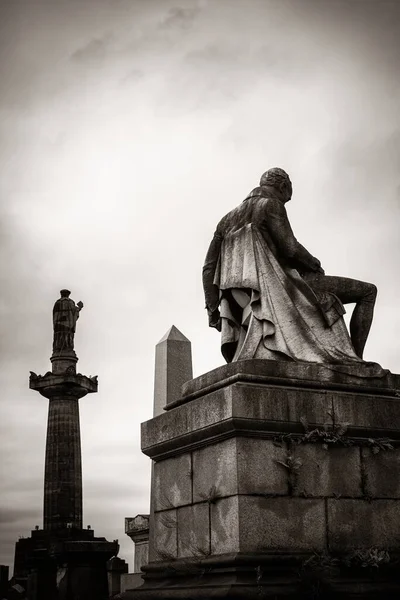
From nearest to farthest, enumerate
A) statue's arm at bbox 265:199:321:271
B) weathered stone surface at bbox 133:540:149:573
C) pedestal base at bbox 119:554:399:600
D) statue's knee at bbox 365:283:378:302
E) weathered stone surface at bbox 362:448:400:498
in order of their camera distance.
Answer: pedestal base at bbox 119:554:399:600 → weathered stone surface at bbox 362:448:400:498 → statue's arm at bbox 265:199:321:271 → statue's knee at bbox 365:283:378:302 → weathered stone surface at bbox 133:540:149:573

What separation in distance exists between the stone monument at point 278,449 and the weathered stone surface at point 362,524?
0.01 m

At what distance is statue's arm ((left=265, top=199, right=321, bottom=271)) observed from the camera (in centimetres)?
866

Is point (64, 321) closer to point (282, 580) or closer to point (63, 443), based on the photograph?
point (63, 443)

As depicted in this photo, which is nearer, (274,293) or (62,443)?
(274,293)

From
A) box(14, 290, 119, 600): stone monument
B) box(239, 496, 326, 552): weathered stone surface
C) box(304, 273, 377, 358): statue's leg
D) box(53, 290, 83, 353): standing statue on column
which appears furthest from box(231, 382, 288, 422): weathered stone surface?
box(53, 290, 83, 353): standing statue on column

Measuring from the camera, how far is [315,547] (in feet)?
23.4

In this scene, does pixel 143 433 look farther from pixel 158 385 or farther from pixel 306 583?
pixel 158 385

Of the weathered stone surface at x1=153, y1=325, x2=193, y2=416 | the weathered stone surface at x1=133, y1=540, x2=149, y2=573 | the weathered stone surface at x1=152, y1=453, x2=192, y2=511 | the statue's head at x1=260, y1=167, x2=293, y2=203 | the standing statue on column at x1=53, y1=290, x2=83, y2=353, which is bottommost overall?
the weathered stone surface at x1=133, y1=540, x2=149, y2=573

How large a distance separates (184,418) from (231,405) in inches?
37.9

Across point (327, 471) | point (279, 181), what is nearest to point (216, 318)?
point (279, 181)

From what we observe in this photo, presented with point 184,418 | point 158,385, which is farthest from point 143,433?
point 158,385

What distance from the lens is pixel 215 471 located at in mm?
7379

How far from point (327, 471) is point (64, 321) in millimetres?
26233

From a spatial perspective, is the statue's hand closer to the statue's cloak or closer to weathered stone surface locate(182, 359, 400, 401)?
the statue's cloak
